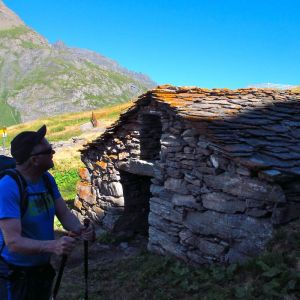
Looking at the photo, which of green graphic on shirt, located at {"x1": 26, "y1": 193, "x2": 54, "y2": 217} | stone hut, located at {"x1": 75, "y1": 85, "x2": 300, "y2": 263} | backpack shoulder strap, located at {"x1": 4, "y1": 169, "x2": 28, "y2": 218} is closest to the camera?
backpack shoulder strap, located at {"x1": 4, "y1": 169, "x2": 28, "y2": 218}

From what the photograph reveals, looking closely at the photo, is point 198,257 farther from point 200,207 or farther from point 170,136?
point 170,136

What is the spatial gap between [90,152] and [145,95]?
3164 mm

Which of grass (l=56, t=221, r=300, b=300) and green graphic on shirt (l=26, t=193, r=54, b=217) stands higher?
green graphic on shirt (l=26, t=193, r=54, b=217)

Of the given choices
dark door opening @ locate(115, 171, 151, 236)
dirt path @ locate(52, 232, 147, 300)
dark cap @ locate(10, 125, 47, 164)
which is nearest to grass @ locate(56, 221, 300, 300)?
dirt path @ locate(52, 232, 147, 300)

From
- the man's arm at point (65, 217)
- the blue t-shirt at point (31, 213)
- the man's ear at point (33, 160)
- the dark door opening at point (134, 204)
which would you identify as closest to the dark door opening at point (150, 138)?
the dark door opening at point (134, 204)

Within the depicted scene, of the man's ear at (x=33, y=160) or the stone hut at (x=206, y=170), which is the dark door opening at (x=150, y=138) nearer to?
the stone hut at (x=206, y=170)

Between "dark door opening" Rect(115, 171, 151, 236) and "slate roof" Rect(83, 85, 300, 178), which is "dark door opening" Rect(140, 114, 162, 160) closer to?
"slate roof" Rect(83, 85, 300, 178)

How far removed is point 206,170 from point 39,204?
383 centimetres

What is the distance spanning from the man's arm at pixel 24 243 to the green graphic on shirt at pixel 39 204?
26 cm

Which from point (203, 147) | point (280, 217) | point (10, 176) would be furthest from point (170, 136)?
point (10, 176)

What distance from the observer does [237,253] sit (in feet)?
20.6

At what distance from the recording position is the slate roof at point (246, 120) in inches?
238

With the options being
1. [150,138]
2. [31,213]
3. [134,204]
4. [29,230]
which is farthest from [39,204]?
[134,204]

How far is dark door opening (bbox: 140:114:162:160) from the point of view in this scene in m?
9.52
